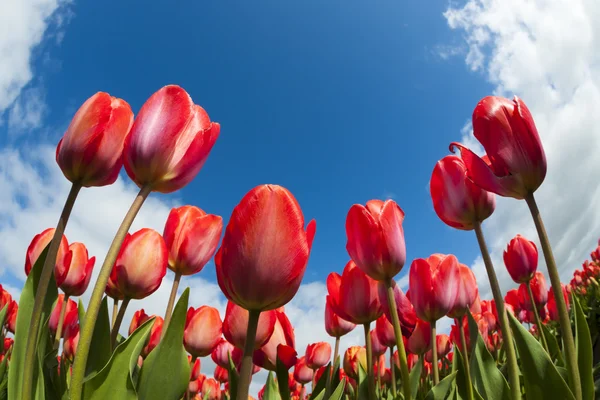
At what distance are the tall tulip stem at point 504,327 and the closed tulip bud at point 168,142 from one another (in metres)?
0.99

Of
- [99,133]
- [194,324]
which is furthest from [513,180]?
[194,324]

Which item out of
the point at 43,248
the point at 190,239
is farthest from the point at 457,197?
the point at 43,248

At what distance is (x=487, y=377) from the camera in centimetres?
153

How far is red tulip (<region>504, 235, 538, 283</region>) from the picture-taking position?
9.20 ft

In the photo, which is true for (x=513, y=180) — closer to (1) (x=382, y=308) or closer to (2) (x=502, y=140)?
(2) (x=502, y=140)

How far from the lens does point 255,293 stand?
102 cm

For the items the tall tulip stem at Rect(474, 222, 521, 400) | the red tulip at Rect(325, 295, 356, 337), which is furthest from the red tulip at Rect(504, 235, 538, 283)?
the tall tulip stem at Rect(474, 222, 521, 400)

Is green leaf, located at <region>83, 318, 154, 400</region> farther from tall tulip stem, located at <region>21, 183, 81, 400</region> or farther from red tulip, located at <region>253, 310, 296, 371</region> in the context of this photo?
red tulip, located at <region>253, 310, 296, 371</region>

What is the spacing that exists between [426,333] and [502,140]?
1.54 m

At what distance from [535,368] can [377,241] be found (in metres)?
0.63

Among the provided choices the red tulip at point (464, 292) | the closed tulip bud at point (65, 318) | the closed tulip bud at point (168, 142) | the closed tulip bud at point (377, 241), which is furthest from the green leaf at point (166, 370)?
the closed tulip bud at point (65, 318)

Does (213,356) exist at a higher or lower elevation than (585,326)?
higher

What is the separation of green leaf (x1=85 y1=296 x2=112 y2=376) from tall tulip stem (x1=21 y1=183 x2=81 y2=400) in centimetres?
31

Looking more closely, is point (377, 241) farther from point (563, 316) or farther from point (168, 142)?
point (168, 142)
